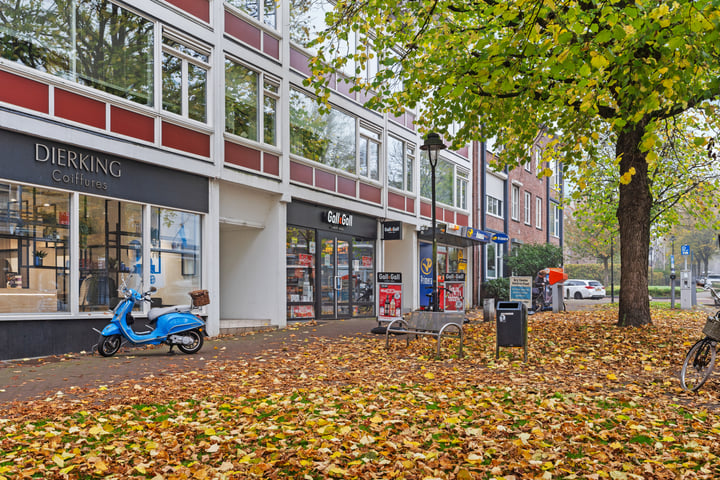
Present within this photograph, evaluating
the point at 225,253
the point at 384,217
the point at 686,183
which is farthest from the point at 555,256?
the point at 225,253

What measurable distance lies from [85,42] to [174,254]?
14.3 feet

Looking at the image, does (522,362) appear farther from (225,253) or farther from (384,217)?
(384,217)

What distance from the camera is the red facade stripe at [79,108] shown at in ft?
35.6

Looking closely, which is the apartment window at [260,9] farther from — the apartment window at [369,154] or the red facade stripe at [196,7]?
the apartment window at [369,154]

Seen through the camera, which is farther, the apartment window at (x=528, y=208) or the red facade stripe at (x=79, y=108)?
the apartment window at (x=528, y=208)

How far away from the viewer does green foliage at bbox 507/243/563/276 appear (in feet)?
102

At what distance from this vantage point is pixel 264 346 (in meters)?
12.5

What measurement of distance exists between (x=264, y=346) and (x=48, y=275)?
399 centimetres

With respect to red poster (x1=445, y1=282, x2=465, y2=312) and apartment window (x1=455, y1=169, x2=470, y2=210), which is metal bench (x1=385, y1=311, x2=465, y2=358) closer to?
red poster (x1=445, y1=282, x2=465, y2=312)

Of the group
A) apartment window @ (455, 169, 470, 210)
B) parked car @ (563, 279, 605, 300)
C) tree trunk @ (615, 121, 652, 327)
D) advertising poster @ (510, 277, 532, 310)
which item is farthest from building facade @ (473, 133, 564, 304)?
tree trunk @ (615, 121, 652, 327)

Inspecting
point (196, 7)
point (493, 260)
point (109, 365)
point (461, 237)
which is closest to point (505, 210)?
point (493, 260)

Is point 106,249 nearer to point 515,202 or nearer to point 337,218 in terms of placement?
point 337,218

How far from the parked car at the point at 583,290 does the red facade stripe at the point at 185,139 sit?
38.8 m

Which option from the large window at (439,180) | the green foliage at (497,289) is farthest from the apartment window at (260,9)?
the green foliage at (497,289)
